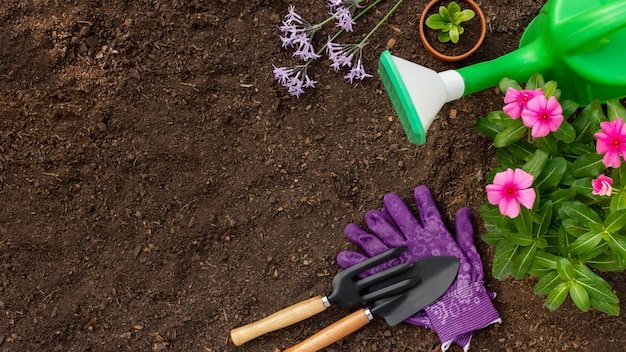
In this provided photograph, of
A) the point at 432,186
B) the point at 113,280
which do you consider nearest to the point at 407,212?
the point at 432,186

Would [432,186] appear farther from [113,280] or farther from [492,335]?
[113,280]

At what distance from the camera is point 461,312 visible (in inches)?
63.5

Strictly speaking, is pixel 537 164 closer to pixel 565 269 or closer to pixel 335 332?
pixel 565 269

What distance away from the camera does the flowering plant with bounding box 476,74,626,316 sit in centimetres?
117

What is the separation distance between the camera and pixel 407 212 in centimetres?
168

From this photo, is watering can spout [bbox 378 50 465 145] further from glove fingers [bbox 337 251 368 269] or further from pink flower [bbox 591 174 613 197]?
glove fingers [bbox 337 251 368 269]

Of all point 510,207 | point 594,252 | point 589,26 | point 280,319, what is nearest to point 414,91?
point 510,207

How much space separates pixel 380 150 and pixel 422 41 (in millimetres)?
338

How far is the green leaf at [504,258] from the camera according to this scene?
4.47ft

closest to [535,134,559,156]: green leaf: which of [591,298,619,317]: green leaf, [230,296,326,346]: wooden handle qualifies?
[591,298,619,317]: green leaf

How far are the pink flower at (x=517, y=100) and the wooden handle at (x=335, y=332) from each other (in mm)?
699

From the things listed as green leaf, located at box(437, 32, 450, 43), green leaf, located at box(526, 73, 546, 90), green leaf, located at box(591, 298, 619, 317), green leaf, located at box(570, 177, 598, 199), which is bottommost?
green leaf, located at box(591, 298, 619, 317)

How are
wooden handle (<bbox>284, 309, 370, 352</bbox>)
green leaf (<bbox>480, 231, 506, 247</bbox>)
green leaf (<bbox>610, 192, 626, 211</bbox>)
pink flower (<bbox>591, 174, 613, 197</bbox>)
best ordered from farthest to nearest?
wooden handle (<bbox>284, 309, 370, 352</bbox>) < green leaf (<bbox>480, 231, 506, 247</bbox>) < green leaf (<bbox>610, 192, 626, 211</bbox>) < pink flower (<bbox>591, 174, 613, 197</bbox>)

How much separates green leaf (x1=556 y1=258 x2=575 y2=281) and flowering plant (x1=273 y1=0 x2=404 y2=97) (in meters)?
0.73
